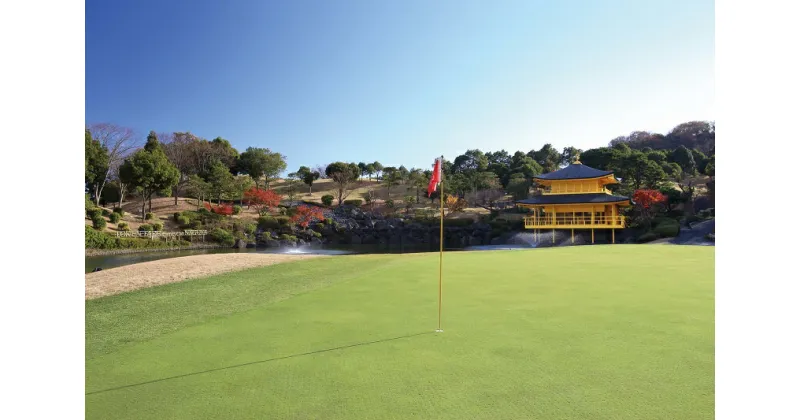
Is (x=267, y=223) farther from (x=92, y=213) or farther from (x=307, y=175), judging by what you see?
(x=307, y=175)

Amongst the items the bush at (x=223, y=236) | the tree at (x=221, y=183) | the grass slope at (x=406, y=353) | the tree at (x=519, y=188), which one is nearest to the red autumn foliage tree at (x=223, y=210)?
the tree at (x=221, y=183)

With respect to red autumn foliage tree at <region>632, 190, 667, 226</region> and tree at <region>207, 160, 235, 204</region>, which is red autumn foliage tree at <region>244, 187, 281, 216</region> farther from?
red autumn foliage tree at <region>632, 190, 667, 226</region>

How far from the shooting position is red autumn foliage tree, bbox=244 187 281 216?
105ft

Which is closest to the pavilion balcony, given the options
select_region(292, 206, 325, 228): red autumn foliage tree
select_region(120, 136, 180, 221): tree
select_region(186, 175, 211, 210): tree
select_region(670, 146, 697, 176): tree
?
select_region(292, 206, 325, 228): red autumn foliage tree

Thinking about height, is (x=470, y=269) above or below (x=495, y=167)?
below

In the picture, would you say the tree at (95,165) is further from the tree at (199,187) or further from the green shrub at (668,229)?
the green shrub at (668,229)

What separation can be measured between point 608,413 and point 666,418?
11.5 inches

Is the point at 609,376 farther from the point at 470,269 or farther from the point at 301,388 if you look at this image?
the point at 470,269

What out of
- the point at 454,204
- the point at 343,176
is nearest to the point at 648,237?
the point at 454,204

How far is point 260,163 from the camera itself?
39094 millimetres

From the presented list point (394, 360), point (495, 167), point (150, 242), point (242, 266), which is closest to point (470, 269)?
point (242, 266)

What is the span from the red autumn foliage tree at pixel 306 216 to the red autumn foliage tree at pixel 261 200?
2272 mm

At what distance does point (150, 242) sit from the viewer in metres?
23.2

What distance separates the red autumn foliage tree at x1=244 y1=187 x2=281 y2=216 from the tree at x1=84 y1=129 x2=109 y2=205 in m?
9.06
